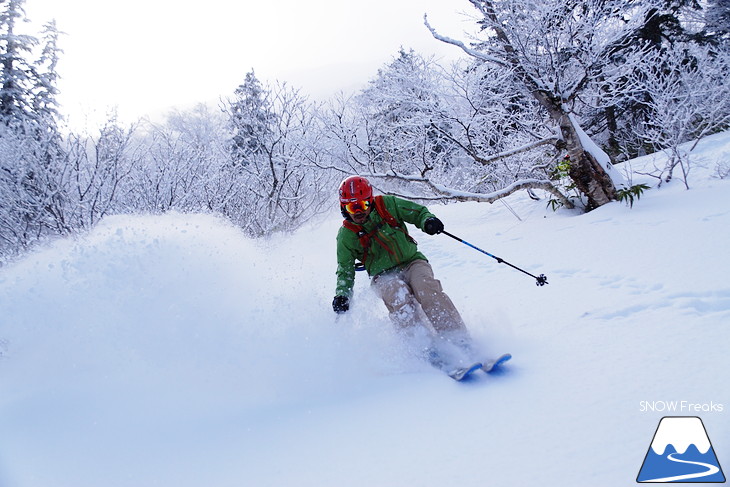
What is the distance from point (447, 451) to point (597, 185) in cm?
727

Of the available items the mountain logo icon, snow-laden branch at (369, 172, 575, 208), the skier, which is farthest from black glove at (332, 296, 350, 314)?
snow-laden branch at (369, 172, 575, 208)

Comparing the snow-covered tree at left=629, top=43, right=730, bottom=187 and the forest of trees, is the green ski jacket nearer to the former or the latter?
the forest of trees

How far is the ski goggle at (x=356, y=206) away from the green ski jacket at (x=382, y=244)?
0.13m

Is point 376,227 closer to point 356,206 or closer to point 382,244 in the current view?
point 382,244

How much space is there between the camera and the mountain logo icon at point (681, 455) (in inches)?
70.2

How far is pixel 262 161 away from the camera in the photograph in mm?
14008

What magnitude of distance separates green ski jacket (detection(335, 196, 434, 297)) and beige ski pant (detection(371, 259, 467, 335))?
0.16 m

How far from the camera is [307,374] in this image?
330 cm

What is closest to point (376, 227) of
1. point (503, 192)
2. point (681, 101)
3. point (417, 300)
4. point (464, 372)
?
point (417, 300)

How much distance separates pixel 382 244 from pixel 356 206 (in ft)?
1.49

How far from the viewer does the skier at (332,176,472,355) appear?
361 centimetres

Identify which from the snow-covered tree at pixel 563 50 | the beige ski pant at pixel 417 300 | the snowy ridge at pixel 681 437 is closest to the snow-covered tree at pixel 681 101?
the snow-covered tree at pixel 563 50

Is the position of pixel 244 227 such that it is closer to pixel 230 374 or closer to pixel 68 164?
pixel 68 164

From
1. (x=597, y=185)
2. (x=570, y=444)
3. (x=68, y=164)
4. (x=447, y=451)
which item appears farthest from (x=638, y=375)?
(x=68, y=164)
